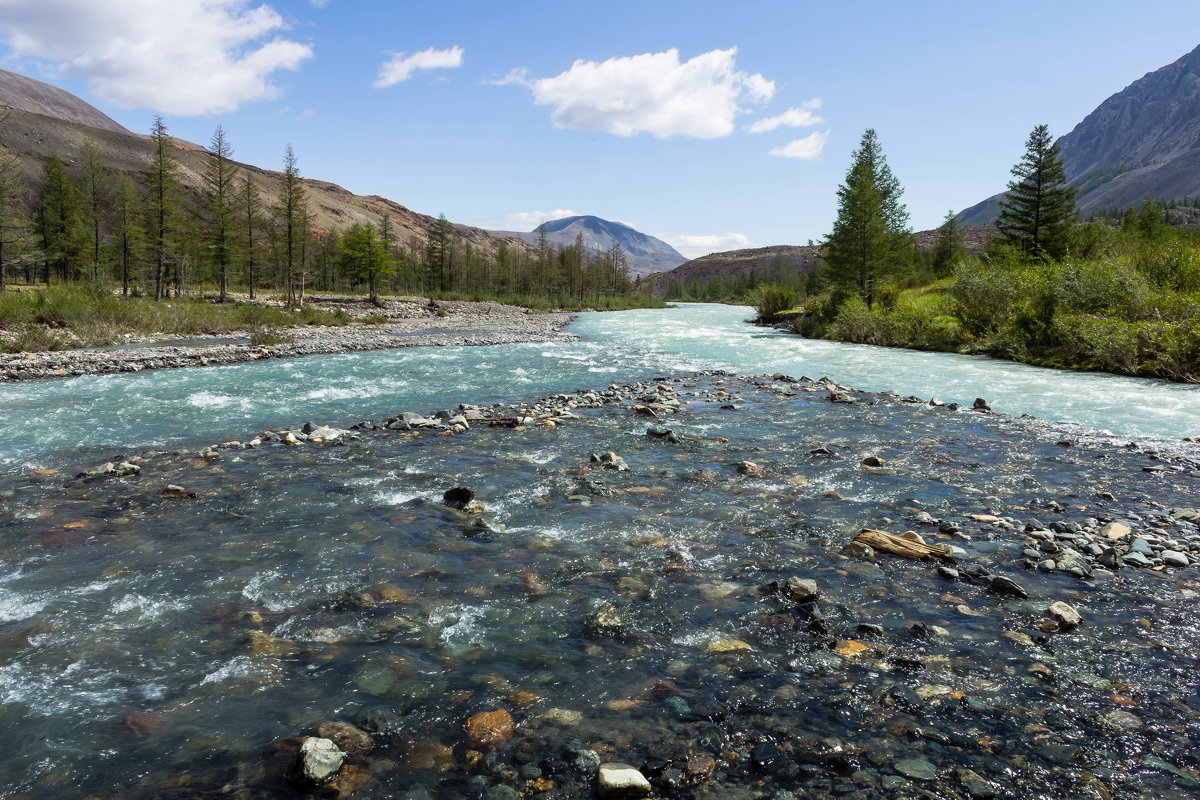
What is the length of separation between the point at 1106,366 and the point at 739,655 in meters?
21.2

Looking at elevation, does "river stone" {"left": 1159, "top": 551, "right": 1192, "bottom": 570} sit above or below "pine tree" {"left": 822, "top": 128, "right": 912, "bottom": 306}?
below

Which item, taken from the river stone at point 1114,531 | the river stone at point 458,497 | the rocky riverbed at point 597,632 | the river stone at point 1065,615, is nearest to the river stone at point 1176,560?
the rocky riverbed at point 597,632

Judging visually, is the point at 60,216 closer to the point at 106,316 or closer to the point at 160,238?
the point at 160,238

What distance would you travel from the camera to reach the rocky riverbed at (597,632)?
2.96 m

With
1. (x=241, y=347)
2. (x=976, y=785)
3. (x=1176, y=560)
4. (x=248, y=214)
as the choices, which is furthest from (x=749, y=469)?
(x=248, y=214)

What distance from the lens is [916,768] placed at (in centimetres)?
292

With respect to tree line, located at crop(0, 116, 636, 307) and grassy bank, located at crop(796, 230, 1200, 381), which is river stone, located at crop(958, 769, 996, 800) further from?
tree line, located at crop(0, 116, 636, 307)

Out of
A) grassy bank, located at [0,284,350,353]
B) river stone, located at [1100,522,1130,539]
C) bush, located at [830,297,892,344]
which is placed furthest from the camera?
bush, located at [830,297,892,344]

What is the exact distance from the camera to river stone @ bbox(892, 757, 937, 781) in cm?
286

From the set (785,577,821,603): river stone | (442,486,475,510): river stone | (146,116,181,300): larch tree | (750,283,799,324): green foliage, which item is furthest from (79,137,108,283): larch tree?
(785,577,821,603): river stone

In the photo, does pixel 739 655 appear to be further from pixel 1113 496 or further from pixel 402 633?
pixel 1113 496

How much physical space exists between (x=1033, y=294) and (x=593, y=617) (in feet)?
85.6

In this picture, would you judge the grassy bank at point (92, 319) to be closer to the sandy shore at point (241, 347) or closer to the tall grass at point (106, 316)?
the tall grass at point (106, 316)

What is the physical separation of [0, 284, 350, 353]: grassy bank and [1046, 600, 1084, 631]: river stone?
95.0ft
